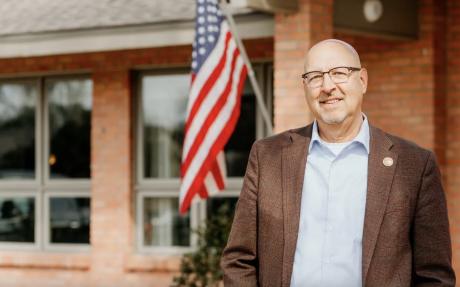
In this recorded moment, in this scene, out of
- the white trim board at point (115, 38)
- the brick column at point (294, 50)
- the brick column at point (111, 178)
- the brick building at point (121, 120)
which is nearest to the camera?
the brick column at point (294, 50)

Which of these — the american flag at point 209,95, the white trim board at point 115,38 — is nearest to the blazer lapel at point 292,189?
the american flag at point 209,95

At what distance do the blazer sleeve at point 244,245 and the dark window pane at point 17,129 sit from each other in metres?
9.42

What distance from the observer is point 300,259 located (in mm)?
3531

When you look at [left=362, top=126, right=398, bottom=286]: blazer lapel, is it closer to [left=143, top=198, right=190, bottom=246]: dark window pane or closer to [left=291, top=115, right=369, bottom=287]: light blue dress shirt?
[left=291, top=115, right=369, bottom=287]: light blue dress shirt

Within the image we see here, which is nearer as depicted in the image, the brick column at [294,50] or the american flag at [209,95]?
the american flag at [209,95]

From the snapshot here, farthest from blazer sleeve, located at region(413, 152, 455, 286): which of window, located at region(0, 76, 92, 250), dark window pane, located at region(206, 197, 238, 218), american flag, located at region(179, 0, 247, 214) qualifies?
window, located at region(0, 76, 92, 250)

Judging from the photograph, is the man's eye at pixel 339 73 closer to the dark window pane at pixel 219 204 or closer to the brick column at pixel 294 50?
the brick column at pixel 294 50

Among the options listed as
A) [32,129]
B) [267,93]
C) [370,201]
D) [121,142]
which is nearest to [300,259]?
[370,201]

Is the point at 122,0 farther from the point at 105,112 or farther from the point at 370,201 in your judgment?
the point at 370,201

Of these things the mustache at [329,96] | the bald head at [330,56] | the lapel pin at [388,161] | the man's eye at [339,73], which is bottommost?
the lapel pin at [388,161]

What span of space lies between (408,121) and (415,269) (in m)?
6.74

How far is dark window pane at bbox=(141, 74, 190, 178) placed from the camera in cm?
1189

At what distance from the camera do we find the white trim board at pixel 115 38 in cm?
941

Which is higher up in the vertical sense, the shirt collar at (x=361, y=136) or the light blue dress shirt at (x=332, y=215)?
the shirt collar at (x=361, y=136)
